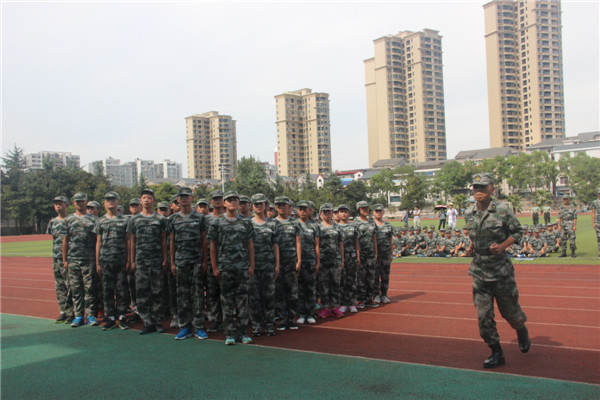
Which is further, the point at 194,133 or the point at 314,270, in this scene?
the point at 194,133

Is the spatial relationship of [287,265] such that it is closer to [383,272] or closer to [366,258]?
[366,258]

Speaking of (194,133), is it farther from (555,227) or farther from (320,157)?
(555,227)

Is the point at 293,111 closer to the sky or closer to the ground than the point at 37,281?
closer to the sky

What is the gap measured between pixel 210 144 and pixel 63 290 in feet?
383

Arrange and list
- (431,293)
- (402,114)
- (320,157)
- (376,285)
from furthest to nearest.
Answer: (320,157) < (402,114) < (431,293) < (376,285)

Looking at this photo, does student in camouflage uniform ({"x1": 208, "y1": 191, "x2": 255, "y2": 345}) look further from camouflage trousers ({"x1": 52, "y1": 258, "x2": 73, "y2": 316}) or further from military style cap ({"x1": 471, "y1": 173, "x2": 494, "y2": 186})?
camouflage trousers ({"x1": 52, "y1": 258, "x2": 73, "y2": 316})

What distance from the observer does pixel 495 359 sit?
4.18 meters

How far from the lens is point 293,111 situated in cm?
10744

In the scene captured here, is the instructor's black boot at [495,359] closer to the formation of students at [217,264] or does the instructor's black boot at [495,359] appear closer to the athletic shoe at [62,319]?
the formation of students at [217,264]

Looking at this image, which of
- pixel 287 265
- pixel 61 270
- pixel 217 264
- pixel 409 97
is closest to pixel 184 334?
pixel 217 264

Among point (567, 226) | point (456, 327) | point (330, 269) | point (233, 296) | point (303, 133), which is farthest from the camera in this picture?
point (303, 133)

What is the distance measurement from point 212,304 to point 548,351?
13.0 feet

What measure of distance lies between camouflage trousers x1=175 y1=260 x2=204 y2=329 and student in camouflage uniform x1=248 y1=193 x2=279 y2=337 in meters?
0.64

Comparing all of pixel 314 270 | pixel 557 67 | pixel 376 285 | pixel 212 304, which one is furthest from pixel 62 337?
pixel 557 67
